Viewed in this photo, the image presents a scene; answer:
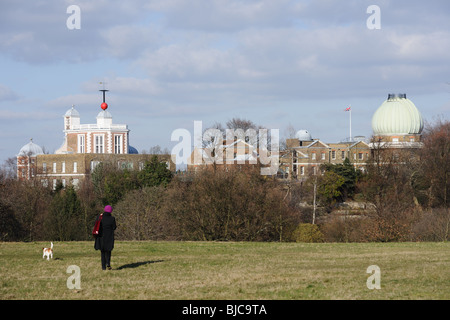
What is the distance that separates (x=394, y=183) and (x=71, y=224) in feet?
115

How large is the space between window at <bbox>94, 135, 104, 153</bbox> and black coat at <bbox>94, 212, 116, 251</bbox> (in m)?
108

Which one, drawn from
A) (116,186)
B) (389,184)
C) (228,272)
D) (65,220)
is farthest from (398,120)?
(228,272)

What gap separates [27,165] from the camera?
115062mm

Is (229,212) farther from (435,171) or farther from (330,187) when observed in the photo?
(330,187)

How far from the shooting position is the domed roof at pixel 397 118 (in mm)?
116250

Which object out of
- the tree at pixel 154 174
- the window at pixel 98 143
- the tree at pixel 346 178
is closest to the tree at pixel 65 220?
the tree at pixel 154 174

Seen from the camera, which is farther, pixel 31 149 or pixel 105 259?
pixel 31 149

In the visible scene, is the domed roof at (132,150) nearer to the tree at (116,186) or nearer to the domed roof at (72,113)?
the domed roof at (72,113)

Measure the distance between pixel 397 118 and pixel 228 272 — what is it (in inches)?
4023

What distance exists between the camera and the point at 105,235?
62.3 feet

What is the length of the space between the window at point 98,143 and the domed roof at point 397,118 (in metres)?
47.4

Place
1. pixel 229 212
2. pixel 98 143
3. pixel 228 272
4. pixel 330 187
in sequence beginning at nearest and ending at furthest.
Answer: pixel 228 272 < pixel 229 212 < pixel 330 187 < pixel 98 143
